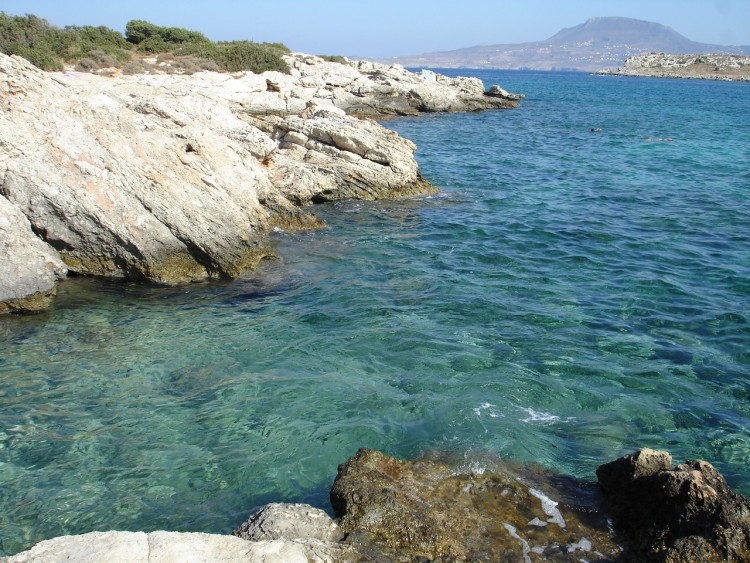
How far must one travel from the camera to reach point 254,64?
50.0 m

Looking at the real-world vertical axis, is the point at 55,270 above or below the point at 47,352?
above

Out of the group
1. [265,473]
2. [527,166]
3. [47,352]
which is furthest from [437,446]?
[527,166]

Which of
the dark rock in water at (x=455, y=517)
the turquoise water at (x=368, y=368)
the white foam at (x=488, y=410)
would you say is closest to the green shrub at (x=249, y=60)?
the turquoise water at (x=368, y=368)

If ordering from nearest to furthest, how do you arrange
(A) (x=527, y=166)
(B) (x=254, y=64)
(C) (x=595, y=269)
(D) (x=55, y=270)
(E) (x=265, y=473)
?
(E) (x=265, y=473)
(D) (x=55, y=270)
(C) (x=595, y=269)
(A) (x=527, y=166)
(B) (x=254, y=64)

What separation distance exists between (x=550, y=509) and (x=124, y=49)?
2001 inches

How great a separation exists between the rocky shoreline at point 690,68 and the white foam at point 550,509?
15687 centimetres

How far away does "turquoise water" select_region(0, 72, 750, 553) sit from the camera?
7.35 m

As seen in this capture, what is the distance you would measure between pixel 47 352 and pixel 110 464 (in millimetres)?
3525

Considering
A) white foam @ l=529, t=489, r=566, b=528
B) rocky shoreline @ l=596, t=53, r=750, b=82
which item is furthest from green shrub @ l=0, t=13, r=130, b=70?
rocky shoreline @ l=596, t=53, r=750, b=82

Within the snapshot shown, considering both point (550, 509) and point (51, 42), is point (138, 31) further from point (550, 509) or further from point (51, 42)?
point (550, 509)

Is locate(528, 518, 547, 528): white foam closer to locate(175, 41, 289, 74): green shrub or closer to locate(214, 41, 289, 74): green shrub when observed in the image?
locate(175, 41, 289, 74): green shrub

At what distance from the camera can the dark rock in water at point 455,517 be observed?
18.8 feet

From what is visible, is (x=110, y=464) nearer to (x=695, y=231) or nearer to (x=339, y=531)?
(x=339, y=531)

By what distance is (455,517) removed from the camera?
6188 millimetres
